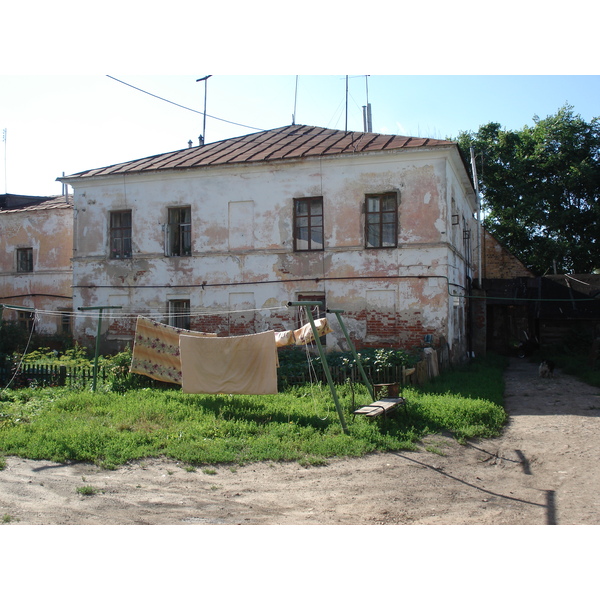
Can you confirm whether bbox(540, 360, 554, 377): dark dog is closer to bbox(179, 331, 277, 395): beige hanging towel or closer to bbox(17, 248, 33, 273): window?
bbox(179, 331, 277, 395): beige hanging towel

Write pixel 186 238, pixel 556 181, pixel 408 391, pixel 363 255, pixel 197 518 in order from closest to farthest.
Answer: pixel 197 518 < pixel 408 391 < pixel 363 255 < pixel 186 238 < pixel 556 181

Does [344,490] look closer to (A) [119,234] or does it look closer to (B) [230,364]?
(B) [230,364]

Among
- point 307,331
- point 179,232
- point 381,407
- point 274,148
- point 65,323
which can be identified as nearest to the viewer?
point 381,407

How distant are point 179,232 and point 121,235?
2058mm

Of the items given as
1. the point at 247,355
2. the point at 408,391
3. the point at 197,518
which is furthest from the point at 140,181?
the point at 197,518

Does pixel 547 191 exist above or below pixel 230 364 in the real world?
above

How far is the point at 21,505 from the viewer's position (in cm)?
617

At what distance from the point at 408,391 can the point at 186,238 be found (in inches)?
350

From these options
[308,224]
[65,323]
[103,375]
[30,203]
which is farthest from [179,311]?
[30,203]

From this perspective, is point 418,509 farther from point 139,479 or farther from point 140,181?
point 140,181

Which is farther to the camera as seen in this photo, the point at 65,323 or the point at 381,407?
the point at 65,323

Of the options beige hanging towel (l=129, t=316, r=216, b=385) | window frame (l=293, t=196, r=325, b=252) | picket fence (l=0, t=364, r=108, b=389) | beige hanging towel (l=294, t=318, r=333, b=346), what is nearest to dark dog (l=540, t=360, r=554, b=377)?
window frame (l=293, t=196, r=325, b=252)

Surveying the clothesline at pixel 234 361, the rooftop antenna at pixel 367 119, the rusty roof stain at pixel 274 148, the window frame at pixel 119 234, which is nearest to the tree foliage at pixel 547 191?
the rooftop antenna at pixel 367 119

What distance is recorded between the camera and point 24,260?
75.2 feet
